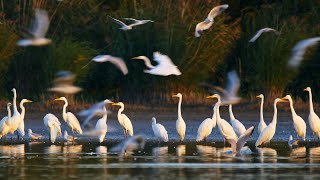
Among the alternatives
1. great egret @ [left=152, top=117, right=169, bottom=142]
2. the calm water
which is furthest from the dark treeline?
the calm water

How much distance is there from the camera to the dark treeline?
3216 centimetres

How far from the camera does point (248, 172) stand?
17.6 m

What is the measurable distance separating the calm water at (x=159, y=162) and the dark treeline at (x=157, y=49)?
29.2 ft

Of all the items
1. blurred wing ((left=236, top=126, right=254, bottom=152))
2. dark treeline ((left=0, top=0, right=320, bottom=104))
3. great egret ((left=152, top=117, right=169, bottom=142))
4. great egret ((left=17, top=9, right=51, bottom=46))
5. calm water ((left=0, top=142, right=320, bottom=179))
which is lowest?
calm water ((left=0, top=142, right=320, bottom=179))

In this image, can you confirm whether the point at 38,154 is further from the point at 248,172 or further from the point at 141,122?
the point at 141,122

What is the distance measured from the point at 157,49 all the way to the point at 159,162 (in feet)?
43.7

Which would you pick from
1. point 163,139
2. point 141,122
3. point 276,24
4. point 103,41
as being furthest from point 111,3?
point 163,139

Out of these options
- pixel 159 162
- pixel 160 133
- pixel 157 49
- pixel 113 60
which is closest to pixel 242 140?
pixel 159 162

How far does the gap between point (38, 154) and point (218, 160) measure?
354 centimetres

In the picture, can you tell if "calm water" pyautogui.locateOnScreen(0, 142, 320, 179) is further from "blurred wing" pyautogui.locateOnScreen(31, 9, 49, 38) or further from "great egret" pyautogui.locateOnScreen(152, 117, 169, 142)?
"blurred wing" pyautogui.locateOnScreen(31, 9, 49, 38)

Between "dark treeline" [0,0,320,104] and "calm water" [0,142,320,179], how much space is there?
8.89 meters

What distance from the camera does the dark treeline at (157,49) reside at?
105 ft

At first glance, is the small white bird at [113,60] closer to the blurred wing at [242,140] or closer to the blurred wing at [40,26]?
the blurred wing at [40,26]

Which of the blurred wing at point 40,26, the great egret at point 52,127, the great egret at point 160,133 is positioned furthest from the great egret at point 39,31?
the great egret at point 160,133
